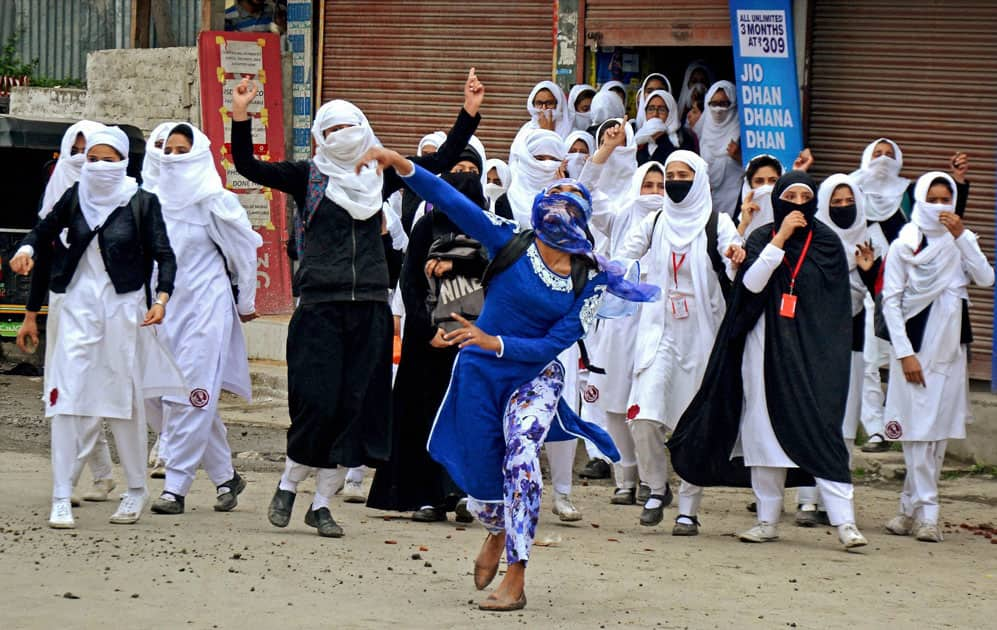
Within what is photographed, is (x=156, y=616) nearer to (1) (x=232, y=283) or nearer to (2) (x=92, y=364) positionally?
(2) (x=92, y=364)

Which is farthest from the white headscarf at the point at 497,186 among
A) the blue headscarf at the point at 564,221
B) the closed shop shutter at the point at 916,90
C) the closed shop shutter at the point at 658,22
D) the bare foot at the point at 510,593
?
the closed shop shutter at the point at 658,22

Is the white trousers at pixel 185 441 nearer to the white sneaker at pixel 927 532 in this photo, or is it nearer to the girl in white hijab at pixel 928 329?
the girl in white hijab at pixel 928 329

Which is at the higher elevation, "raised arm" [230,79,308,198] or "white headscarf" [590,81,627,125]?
"white headscarf" [590,81,627,125]

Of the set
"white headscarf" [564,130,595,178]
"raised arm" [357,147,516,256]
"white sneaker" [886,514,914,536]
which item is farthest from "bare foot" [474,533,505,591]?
"white headscarf" [564,130,595,178]

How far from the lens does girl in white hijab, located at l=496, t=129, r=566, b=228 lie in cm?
949

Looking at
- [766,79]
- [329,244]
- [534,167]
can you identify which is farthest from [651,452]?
[766,79]

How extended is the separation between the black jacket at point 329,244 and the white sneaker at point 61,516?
1.41 meters

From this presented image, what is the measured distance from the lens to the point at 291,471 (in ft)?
25.5

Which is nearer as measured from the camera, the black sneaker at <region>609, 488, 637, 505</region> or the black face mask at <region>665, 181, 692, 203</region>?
the black face mask at <region>665, 181, 692, 203</region>

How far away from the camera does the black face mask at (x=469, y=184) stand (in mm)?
8477

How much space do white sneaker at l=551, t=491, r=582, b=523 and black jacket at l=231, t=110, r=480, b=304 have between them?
1.50 m

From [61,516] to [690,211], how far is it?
11.1ft

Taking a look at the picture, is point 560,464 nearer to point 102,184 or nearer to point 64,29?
point 102,184

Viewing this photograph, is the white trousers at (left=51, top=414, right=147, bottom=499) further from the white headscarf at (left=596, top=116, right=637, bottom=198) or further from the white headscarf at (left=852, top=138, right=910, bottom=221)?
the white headscarf at (left=852, top=138, right=910, bottom=221)
